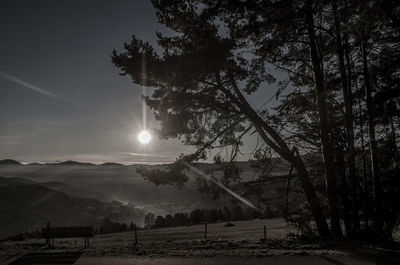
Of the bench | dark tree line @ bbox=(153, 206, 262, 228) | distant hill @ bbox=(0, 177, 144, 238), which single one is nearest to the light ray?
the bench

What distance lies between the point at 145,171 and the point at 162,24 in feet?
18.2

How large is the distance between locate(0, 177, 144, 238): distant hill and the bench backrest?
108656 mm

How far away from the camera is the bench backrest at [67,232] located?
13508mm

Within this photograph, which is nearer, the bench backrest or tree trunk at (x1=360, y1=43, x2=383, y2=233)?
tree trunk at (x1=360, y1=43, x2=383, y2=233)

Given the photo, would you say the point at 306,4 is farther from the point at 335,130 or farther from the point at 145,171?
the point at 145,171

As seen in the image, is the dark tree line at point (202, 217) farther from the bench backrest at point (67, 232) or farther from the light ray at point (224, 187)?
the bench backrest at point (67, 232)

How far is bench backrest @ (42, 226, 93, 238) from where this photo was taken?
44.3 ft

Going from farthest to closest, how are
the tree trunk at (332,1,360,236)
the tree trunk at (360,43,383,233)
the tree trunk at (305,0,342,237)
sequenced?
the tree trunk at (332,1,360,236) → the tree trunk at (360,43,383,233) → the tree trunk at (305,0,342,237)

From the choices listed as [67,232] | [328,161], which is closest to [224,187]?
[328,161]

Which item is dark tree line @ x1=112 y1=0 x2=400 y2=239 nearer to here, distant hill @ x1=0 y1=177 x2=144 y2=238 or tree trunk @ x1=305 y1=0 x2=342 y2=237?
tree trunk @ x1=305 y1=0 x2=342 y2=237

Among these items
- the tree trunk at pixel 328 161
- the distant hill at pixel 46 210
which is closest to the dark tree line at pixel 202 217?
the tree trunk at pixel 328 161

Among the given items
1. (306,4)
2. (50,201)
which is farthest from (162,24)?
(50,201)

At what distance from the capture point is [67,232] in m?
13.7

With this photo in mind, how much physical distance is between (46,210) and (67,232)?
427 ft
